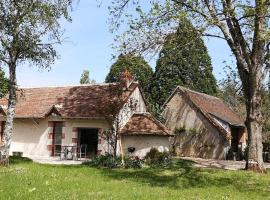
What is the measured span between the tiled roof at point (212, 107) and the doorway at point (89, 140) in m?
10.1

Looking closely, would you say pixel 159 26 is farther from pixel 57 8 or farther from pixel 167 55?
pixel 57 8

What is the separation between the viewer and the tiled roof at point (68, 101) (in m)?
31.3

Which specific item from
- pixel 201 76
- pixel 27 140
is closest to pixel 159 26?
pixel 27 140

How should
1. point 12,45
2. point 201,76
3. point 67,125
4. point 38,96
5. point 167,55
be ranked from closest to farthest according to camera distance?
1. point 12,45
2. point 167,55
3. point 67,125
4. point 38,96
5. point 201,76

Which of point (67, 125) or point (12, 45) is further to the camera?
point (67, 125)

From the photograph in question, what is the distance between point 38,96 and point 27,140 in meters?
3.87

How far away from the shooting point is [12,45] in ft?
71.8

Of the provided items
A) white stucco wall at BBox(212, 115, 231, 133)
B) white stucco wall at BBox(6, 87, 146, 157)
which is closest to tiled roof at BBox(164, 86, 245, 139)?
white stucco wall at BBox(212, 115, 231, 133)

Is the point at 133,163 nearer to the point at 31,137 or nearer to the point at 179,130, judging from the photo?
the point at 31,137

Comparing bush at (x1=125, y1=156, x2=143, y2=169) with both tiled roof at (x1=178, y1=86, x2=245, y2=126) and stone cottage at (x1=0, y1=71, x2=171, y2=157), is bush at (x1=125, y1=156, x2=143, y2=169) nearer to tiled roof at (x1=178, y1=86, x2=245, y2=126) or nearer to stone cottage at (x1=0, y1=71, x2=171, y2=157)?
stone cottage at (x1=0, y1=71, x2=171, y2=157)

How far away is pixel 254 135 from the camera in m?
23.3

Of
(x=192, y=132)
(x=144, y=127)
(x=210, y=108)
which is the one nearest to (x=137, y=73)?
(x=210, y=108)

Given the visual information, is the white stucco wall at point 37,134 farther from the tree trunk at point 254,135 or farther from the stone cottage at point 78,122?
the tree trunk at point 254,135

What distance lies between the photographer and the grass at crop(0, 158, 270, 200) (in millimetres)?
13734
